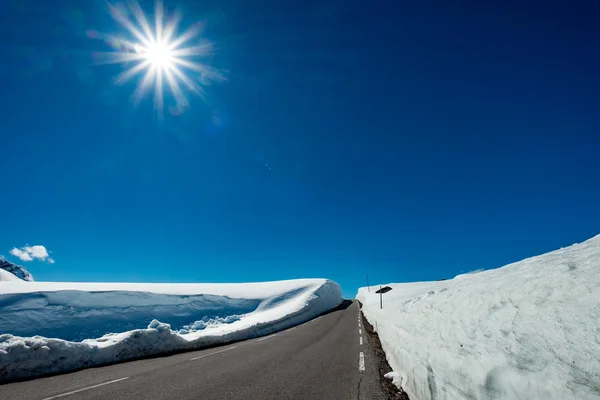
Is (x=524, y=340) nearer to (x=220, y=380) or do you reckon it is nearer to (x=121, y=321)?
(x=220, y=380)

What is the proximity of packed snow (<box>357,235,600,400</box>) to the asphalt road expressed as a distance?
86.6 inches

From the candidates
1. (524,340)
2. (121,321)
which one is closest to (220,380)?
(524,340)

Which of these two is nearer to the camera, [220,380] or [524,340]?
[524,340]

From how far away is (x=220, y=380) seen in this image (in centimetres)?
645

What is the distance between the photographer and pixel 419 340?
5738 millimetres

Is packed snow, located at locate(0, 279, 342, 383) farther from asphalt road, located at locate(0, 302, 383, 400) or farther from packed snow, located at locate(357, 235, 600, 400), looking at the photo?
packed snow, located at locate(357, 235, 600, 400)

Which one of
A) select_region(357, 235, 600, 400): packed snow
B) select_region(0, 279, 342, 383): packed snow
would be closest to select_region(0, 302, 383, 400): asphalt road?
select_region(0, 279, 342, 383): packed snow

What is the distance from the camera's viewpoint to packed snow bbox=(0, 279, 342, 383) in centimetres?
750

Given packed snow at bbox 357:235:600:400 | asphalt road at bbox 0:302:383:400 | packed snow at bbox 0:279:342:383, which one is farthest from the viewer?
packed snow at bbox 0:279:342:383

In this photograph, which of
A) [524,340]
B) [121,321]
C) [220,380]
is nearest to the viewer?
[524,340]

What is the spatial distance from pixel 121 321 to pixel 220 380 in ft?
77.3

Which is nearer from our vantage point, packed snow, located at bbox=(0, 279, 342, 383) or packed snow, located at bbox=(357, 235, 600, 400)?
packed snow, located at bbox=(357, 235, 600, 400)

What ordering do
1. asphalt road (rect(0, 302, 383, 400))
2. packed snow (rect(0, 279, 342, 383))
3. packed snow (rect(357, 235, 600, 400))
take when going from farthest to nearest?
packed snow (rect(0, 279, 342, 383)) < asphalt road (rect(0, 302, 383, 400)) < packed snow (rect(357, 235, 600, 400))

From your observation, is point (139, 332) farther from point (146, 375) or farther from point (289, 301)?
point (289, 301)
